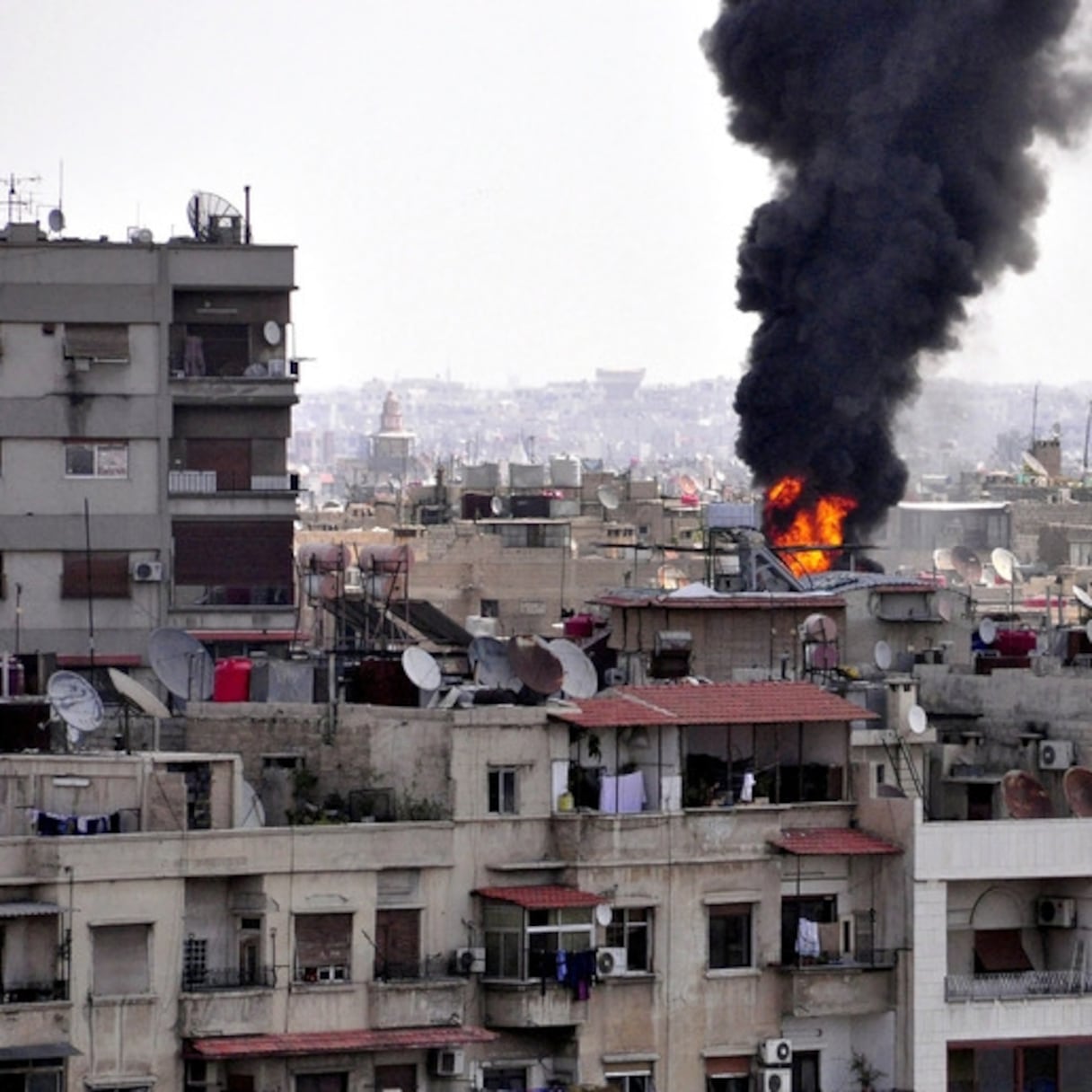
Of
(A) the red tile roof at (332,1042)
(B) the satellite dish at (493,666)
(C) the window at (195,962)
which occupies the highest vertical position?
(B) the satellite dish at (493,666)

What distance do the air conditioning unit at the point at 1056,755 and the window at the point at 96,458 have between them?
58.5ft

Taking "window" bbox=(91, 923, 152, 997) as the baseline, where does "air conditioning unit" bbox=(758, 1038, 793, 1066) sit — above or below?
below

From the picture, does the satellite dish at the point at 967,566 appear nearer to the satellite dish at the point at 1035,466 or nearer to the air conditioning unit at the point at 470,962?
the satellite dish at the point at 1035,466

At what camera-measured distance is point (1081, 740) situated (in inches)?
1821

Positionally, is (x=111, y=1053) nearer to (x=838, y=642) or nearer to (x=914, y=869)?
(x=914, y=869)

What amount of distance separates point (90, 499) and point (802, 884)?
1959 cm

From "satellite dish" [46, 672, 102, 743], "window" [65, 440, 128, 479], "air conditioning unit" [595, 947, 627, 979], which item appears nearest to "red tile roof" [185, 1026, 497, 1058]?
Result: "air conditioning unit" [595, 947, 627, 979]

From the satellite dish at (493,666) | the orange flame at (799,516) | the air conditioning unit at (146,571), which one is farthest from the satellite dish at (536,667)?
the orange flame at (799,516)

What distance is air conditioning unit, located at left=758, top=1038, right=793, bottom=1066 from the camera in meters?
42.6

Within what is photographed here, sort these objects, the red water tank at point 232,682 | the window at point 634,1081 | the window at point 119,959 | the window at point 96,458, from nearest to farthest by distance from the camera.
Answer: the window at point 119,959 → the window at point 634,1081 → the red water tank at point 232,682 → the window at point 96,458

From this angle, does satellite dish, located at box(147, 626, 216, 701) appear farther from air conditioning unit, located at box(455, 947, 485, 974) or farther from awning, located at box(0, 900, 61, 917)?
awning, located at box(0, 900, 61, 917)

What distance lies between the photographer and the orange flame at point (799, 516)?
67250 mm

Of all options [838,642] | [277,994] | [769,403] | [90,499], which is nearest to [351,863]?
→ [277,994]

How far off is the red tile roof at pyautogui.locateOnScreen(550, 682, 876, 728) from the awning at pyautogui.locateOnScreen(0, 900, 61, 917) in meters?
5.51
